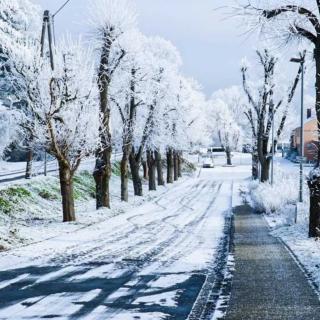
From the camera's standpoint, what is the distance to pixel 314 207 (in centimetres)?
1585

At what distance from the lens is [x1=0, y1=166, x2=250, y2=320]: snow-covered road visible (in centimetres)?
895

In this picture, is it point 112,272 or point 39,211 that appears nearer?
point 112,272

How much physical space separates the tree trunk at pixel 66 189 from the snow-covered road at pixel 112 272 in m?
1.29

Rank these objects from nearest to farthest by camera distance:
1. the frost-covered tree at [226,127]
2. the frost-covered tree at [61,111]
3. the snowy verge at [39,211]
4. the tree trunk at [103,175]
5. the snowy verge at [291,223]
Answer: the snowy verge at [291,223] < the snowy verge at [39,211] < the frost-covered tree at [61,111] < the tree trunk at [103,175] < the frost-covered tree at [226,127]

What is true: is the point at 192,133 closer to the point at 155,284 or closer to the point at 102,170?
the point at 102,170

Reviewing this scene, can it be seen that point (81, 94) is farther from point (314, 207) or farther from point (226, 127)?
point (226, 127)

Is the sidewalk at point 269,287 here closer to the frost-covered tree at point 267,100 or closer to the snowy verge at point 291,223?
the snowy verge at point 291,223

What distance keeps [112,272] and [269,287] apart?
375cm

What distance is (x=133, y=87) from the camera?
33.9 metres

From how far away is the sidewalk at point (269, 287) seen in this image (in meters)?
8.41

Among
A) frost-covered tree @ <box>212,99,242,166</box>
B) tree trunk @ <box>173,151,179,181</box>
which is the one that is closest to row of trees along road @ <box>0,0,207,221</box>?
tree trunk @ <box>173,151,179,181</box>

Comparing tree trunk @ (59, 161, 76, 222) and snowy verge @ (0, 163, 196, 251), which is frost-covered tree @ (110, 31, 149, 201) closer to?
snowy verge @ (0, 163, 196, 251)

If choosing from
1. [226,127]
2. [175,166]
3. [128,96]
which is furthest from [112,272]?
[226,127]

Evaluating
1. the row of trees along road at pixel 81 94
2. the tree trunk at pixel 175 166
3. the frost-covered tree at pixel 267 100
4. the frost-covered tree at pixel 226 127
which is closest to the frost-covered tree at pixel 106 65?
the row of trees along road at pixel 81 94
